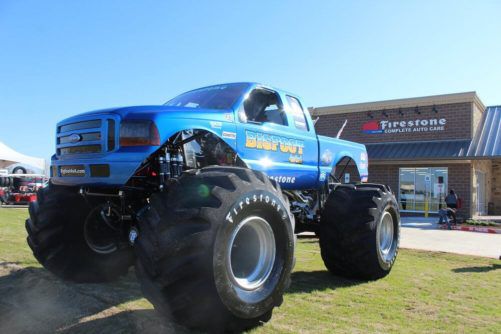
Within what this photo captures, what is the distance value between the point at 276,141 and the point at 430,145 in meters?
19.4

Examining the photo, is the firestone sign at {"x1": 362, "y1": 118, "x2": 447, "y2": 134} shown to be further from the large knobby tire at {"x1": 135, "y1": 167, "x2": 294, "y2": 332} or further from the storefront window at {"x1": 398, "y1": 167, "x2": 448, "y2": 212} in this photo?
the large knobby tire at {"x1": 135, "y1": 167, "x2": 294, "y2": 332}

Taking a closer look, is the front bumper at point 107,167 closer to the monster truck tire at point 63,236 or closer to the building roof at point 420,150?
the monster truck tire at point 63,236

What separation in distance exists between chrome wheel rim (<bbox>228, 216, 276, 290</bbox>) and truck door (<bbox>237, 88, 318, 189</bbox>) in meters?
1.17

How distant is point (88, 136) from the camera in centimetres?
429

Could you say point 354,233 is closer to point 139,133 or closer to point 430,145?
point 139,133

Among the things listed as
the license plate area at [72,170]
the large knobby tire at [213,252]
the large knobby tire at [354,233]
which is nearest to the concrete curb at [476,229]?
the large knobby tire at [354,233]

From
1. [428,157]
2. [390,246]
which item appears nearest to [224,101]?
[390,246]

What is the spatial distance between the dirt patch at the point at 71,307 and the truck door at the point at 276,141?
6.67 feet

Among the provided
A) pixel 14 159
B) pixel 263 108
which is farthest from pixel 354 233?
pixel 14 159

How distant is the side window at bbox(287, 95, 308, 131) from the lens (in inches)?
248

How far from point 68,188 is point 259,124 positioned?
→ 234 centimetres

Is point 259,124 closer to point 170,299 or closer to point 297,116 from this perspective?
point 297,116

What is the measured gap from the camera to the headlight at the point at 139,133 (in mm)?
4023

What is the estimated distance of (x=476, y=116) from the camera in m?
23.2
